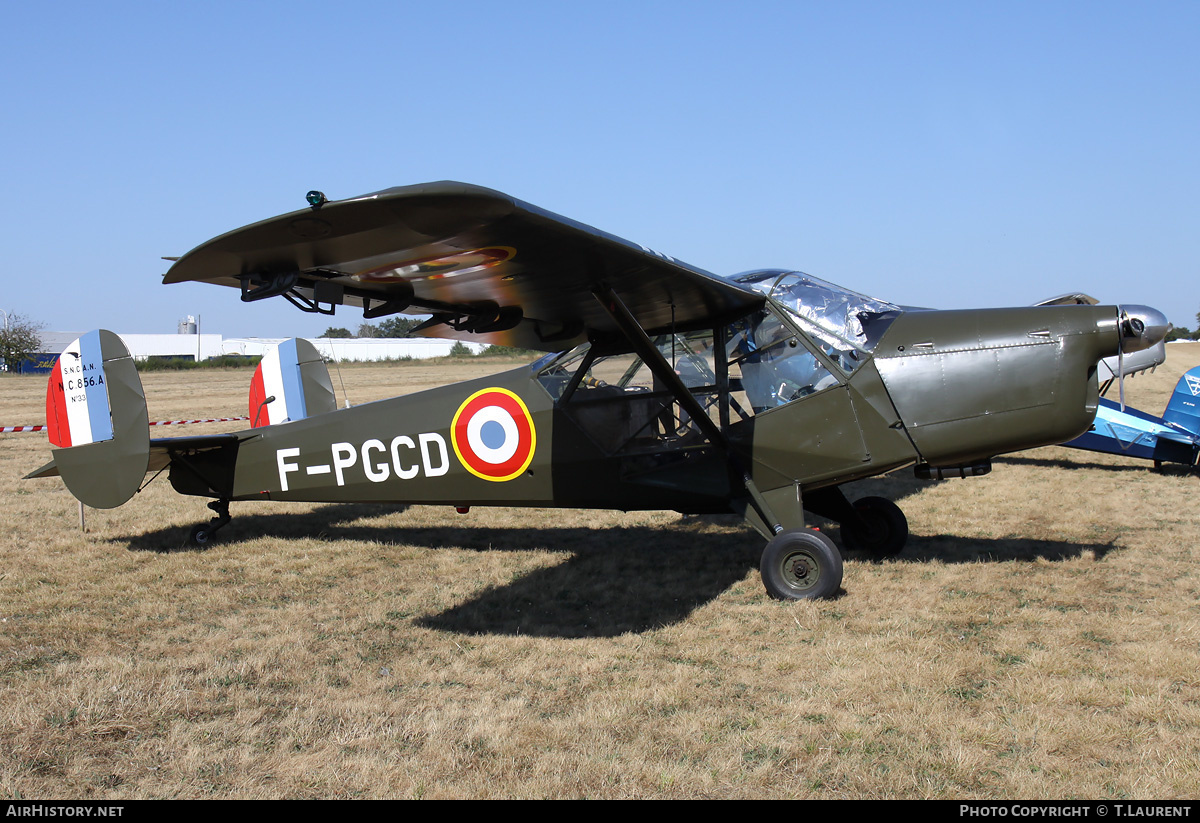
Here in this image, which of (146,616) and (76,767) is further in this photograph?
(146,616)

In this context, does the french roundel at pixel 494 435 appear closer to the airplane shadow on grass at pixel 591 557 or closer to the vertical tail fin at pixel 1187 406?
the airplane shadow on grass at pixel 591 557

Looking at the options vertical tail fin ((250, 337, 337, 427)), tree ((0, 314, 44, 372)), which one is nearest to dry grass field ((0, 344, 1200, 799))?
vertical tail fin ((250, 337, 337, 427))

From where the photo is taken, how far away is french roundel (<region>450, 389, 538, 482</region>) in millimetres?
6731

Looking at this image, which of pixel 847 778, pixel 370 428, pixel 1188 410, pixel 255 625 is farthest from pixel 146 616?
pixel 1188 410

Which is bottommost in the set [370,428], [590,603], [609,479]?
[590,603]

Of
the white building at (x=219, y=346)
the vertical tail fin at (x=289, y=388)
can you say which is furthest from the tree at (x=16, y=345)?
the vertical tail fin at (x=289, y=388)

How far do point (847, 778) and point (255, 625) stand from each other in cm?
398

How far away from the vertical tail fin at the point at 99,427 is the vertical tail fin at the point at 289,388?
1792 mm

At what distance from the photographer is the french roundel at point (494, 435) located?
6.73 meters

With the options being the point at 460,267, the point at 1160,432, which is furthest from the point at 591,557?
the point at 1160,432

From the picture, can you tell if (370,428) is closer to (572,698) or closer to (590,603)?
(590,603)

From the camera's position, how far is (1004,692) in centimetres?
404
